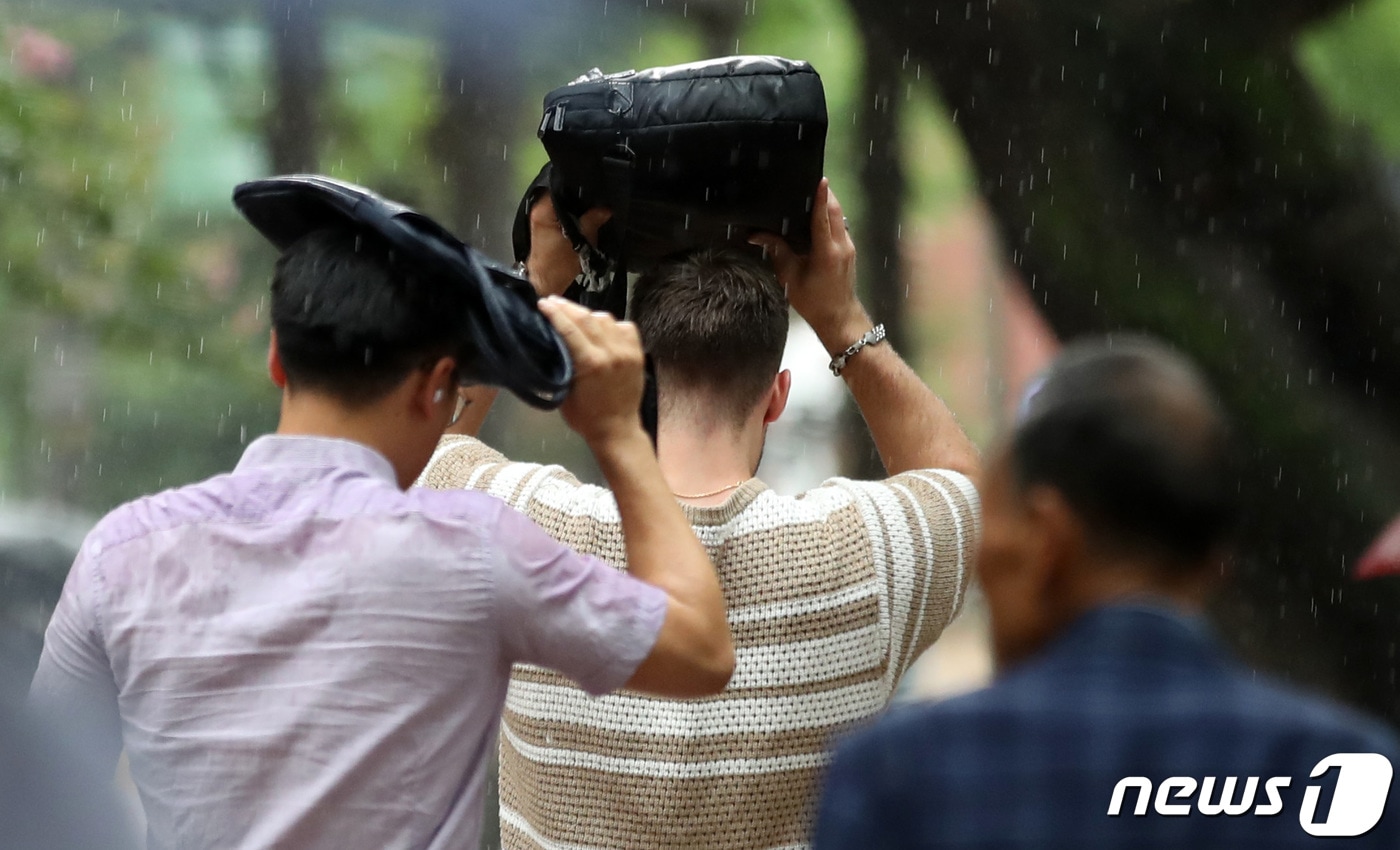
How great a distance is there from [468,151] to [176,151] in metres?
0.91

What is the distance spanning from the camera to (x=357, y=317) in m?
1.18

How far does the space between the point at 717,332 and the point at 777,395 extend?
0.38ft


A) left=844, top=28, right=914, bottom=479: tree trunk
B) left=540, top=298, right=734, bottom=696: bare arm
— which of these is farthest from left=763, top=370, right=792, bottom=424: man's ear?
left=844, top=28, right=914, bottom=479: tree trunk

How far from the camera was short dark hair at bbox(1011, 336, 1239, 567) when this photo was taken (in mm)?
880

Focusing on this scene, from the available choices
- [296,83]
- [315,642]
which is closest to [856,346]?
[315,642]

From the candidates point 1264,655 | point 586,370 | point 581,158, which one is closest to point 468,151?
point 1264,655

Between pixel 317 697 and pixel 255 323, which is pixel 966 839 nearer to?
pixel 317 697

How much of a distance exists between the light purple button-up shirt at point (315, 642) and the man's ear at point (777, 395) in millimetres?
460

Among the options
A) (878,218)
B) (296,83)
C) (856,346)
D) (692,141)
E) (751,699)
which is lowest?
(878,218)

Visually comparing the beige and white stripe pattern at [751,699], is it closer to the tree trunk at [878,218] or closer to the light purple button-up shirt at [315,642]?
the light purple button-up shirt at [315,642]

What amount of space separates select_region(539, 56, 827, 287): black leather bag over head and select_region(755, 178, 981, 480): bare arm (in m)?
0.08

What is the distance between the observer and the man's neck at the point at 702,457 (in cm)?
151

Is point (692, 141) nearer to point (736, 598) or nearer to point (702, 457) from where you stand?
point (702, 457)

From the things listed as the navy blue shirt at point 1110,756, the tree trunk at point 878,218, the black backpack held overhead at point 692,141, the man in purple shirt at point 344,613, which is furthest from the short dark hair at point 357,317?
the tree trunk at point 878,218
